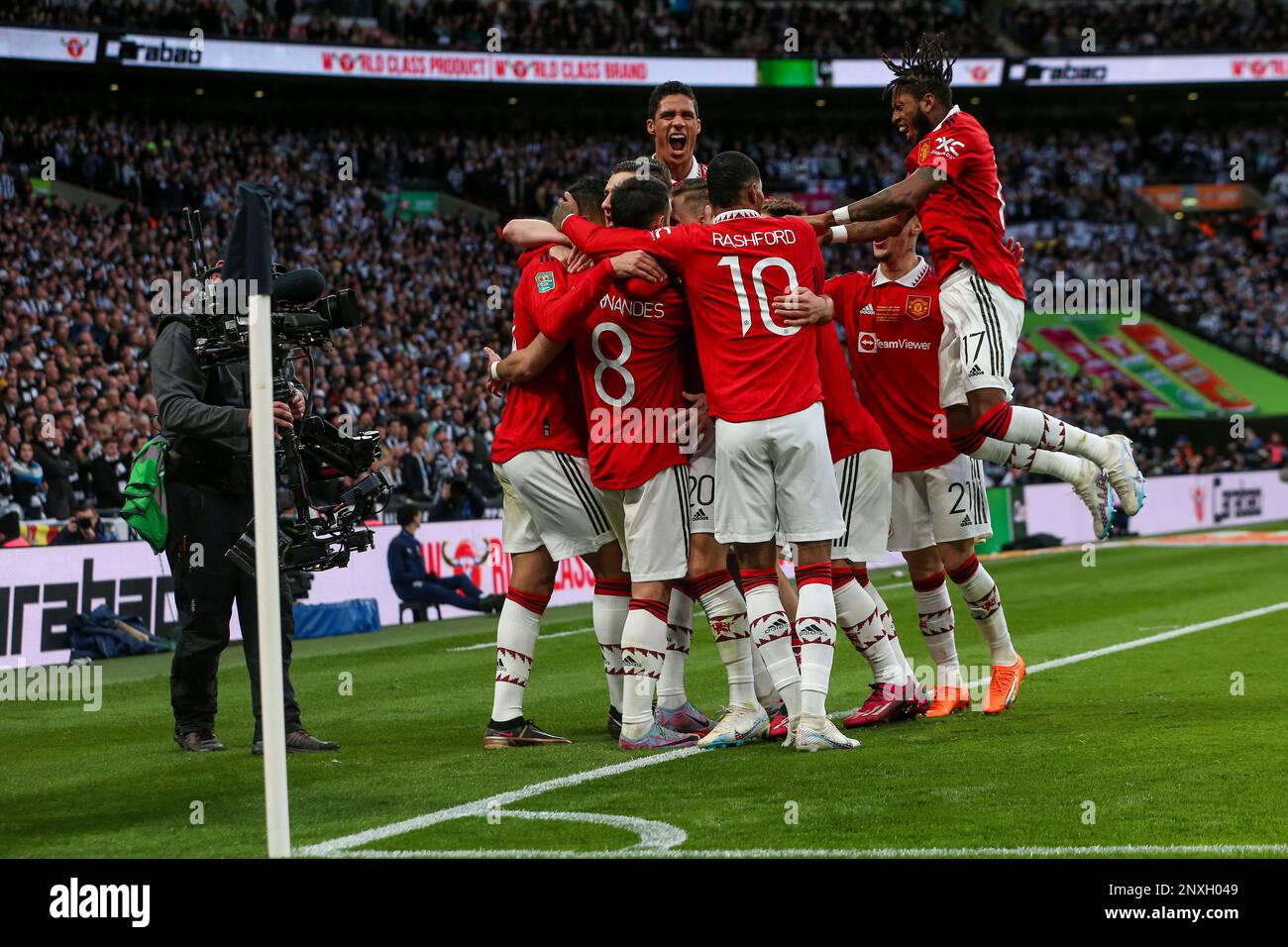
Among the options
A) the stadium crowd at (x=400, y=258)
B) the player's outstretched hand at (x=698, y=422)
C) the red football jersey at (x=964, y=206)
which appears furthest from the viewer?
the stadium crowd at (x=400, y=258)

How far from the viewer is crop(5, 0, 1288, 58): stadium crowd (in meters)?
33.6

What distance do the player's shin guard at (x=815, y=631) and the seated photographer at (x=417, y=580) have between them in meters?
10.0

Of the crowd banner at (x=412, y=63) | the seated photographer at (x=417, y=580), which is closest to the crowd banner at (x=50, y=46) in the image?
the crowd banner at (x=412, y=63)

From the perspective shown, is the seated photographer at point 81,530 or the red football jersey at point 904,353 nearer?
the red football jersey at point 904,353

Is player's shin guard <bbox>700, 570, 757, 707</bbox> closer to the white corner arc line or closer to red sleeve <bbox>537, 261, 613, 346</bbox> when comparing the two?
the white corner arc line

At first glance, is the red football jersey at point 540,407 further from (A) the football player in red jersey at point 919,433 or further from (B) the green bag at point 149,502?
(B) the green bag at point 149,502

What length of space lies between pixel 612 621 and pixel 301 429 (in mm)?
1832

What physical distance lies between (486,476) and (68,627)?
804 centimetres

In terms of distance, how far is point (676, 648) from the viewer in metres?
7.58

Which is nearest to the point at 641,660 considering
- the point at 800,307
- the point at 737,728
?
the point at 737,728

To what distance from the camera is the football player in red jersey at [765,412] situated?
21.9ft

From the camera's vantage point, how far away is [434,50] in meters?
35.6
